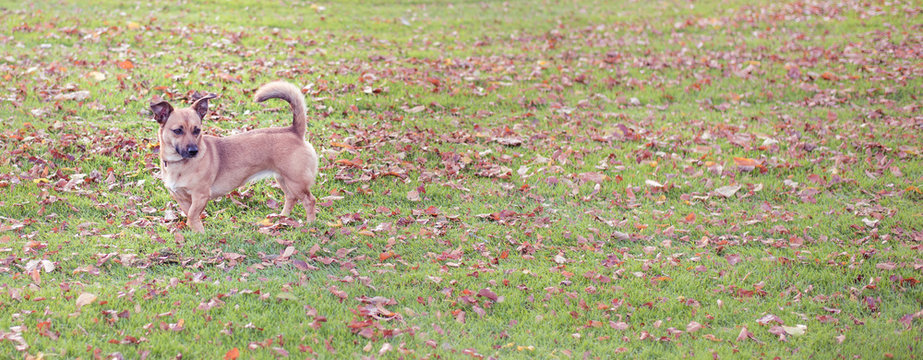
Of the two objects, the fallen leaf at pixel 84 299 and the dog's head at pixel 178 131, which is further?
the dog's head at pixel 178 131

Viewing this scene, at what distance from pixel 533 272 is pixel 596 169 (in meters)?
2.85

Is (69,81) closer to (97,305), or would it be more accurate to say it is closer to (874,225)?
(97,305)

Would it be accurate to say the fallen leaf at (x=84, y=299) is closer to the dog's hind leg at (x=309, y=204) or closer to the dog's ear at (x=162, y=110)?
the dog's ear at (x=162, y=110)

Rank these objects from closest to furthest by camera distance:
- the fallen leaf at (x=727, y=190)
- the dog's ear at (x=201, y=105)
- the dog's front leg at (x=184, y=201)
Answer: the dog's ear at (x=201, y=105) → the dog's front leg at (x=184, y=201) → the fallen leaf at (x=727, y=190)

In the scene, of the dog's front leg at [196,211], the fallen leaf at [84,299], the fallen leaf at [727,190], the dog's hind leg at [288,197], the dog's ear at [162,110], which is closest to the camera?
the fallen leaf at [84,299]

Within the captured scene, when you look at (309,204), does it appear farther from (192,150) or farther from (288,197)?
(192,150)

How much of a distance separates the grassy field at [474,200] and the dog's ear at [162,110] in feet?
3.42

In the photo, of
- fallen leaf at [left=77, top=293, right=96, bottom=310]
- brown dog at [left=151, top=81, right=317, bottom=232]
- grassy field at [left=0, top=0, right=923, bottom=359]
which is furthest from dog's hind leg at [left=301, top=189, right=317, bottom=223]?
fallen leaf at [left=77, top=293, right=96, bottom=310]

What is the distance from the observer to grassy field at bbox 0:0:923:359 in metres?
5.50

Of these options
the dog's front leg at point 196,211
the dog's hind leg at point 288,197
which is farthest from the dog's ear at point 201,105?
the dog's hind leg at point 288,197

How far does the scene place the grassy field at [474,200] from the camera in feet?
18.1

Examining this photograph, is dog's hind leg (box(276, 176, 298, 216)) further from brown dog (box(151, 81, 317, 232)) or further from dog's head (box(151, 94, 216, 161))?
dog's head (box(151, 94, 216, 161))

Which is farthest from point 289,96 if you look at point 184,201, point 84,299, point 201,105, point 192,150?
point 84,299

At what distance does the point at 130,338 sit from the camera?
5059 mm
